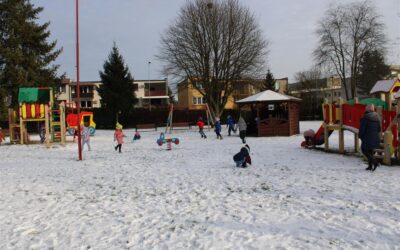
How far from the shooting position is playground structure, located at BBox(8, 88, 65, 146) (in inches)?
862

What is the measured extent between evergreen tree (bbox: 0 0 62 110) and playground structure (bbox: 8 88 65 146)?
13.0m

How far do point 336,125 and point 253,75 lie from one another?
23.8 metres

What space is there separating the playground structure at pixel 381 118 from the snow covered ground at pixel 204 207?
0.94 m

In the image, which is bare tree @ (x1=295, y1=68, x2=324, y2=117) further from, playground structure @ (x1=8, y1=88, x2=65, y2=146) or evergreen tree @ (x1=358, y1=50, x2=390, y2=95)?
playground structure @ (x1=8, y1=88, x2=65, y2=146)

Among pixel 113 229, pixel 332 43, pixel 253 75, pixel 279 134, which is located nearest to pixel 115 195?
pixel 113 229

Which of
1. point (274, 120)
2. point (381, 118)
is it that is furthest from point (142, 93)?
point (381, 118)

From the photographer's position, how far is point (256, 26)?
38188 mm

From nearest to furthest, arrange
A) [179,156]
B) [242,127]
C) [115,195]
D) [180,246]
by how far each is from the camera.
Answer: [180,246], [115,195], [179,156], [242,127]

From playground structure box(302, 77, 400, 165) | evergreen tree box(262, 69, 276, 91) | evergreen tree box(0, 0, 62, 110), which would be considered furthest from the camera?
evergreen tree box(262, 69, 276, 91)

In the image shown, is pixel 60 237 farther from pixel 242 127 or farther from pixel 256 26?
pixel 256 26

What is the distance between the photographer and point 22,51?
38906 millimetres

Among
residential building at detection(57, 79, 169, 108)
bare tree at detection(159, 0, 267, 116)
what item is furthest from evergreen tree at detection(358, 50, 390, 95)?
residential building at detection(57, 79, 169, 108)

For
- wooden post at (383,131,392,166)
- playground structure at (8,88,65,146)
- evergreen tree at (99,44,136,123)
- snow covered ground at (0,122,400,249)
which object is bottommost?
snow covered ground at (0,122,400,249)

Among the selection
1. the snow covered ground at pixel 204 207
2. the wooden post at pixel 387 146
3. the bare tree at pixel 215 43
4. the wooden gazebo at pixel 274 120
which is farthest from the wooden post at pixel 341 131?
the bare tree at pixel 215 43
